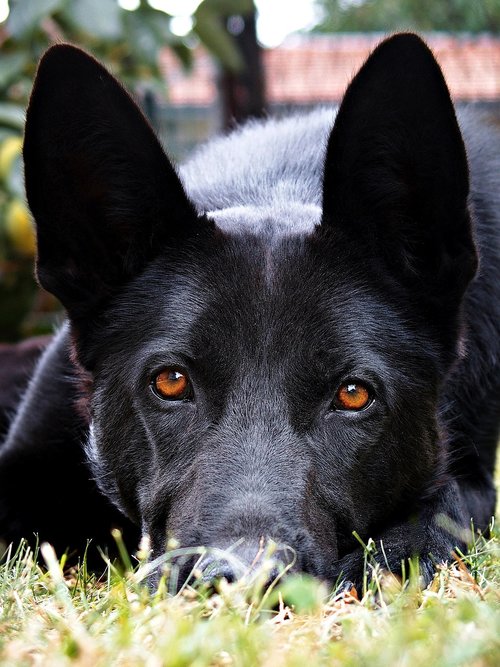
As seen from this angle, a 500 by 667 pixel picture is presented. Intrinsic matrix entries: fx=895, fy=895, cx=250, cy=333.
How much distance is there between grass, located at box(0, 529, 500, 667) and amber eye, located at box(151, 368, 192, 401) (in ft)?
1.44

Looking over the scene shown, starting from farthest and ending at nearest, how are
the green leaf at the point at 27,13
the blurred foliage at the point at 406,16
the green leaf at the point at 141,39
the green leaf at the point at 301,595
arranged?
the blurred foliage at the point at 406,16 < the green leaf at the point at 141,39 < the green leaf at the point at 27,13 < the green leaf at the point at 301,595

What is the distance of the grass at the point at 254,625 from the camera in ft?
4.28

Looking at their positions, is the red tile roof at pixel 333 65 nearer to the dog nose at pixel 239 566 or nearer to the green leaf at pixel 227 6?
the green leaf at pixel 227 6

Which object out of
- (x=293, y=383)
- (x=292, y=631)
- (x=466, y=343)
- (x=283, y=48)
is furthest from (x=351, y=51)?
(x=292, y=631)

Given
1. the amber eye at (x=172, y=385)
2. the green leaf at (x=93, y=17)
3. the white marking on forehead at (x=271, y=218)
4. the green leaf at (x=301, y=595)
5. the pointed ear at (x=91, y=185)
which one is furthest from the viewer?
the green leaf at (x=93, y=17)

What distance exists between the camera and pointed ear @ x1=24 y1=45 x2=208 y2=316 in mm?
2322

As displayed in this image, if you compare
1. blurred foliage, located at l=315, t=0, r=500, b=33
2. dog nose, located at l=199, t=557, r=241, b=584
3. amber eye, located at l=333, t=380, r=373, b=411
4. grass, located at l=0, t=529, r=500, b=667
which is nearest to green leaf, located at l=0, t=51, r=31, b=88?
blurred foliage, located at l=315, t=0, r=500, b=33

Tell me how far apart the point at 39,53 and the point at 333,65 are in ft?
11.3

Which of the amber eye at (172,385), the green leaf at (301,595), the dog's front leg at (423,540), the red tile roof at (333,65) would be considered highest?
the red tile roof at (333,65)

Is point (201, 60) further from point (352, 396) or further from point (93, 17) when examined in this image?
point (352, 396)

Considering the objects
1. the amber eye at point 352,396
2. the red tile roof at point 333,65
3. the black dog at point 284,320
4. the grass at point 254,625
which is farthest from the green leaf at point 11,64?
the grass at point 254,625

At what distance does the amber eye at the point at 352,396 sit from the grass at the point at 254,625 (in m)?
0.39

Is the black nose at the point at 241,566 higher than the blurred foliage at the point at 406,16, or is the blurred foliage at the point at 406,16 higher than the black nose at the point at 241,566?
the blurred foliage at the point at 406,16

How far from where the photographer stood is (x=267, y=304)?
220 cm
